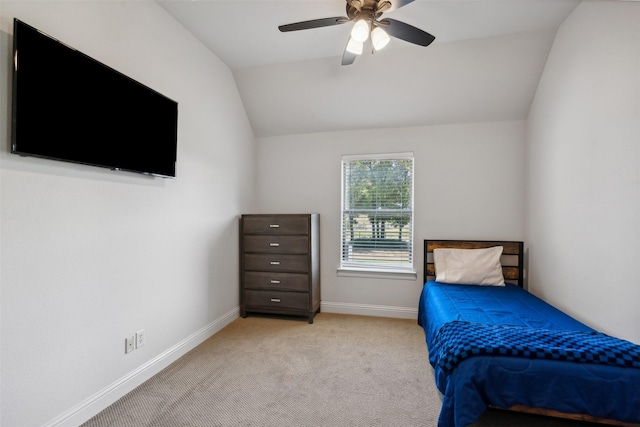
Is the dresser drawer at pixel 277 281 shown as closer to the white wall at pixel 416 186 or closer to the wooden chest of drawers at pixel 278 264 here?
the wooden chest of drawers at pixel 278 264

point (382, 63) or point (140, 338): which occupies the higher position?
point (382, 63)

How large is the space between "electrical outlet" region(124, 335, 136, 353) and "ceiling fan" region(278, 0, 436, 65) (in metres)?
2.27

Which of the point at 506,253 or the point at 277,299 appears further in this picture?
the point at 277,299

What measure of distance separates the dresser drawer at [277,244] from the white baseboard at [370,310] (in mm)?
878

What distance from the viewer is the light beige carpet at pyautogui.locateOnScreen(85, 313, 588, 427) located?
1.72 meters

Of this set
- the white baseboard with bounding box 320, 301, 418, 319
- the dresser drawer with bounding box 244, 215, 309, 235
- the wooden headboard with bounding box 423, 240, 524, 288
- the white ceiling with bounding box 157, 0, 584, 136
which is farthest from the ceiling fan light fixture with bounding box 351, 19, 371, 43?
the white baseboard with bounding box 320, 301, 418, 319

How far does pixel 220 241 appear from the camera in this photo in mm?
3025

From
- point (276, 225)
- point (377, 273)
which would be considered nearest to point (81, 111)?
point (276, 225)

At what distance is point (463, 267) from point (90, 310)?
3100mm

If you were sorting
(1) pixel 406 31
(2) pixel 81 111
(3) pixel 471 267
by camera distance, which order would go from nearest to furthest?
1. (2) pixel 81 111
2. (1) pixel 406 31
3. (3) pixel 471 267

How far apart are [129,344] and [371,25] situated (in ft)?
8.70

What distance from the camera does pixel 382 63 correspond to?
2891 mm

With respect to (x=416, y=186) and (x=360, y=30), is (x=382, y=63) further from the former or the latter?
(x=416, y=186)

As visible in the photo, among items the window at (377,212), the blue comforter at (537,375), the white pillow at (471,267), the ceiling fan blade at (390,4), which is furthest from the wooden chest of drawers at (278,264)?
the ceiling fan blade at (390,4)
